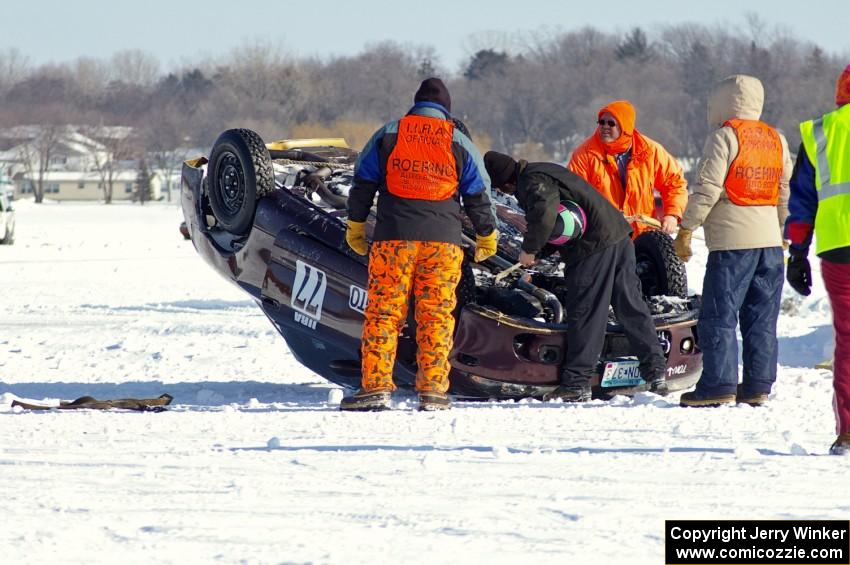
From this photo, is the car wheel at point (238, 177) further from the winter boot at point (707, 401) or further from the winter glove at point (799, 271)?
the winter glove at point (799, 271)

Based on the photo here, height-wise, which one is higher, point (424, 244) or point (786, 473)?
point (424, 244)

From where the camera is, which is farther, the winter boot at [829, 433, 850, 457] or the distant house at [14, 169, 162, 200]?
the distant house at [14, 169, 162, 200]

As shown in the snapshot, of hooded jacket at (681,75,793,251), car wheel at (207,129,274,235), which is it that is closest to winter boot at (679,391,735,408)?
hooded jacket at (681,75,793,251)

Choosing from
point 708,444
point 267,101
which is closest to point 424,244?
point 708,444

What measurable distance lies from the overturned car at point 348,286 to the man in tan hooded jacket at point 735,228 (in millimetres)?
592

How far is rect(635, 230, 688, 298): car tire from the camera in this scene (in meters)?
8.07

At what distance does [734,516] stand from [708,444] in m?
1.41

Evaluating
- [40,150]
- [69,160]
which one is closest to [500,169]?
[40,150]

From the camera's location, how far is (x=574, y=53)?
14600 cm

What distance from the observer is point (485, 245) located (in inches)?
277

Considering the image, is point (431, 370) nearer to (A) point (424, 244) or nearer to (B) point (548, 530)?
(A) point (424, 244)

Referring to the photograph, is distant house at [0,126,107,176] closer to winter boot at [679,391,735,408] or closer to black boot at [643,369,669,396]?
black boot at [643,369,669,396]

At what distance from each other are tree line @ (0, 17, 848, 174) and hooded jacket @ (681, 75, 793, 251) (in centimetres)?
10473

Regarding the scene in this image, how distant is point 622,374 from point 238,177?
2451 mm
